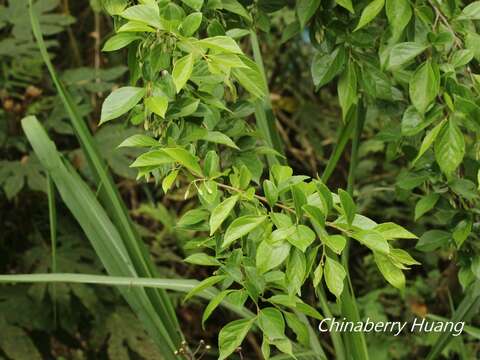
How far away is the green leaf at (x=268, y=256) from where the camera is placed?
73 cm

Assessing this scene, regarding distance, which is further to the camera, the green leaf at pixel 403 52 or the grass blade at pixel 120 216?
the grass blade at pixel 120 216

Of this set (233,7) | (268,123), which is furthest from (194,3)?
(268,123)

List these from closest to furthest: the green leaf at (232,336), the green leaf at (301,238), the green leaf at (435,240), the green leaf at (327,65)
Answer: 1. the green leaf at (301,238)
2. the green leaf at (232,336)
3. the green leaf at (327,65)
4. the green leaf at (435,240)

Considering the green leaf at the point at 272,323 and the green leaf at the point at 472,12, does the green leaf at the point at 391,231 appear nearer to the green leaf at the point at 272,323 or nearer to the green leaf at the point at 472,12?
the green leaf at the point at 272,323

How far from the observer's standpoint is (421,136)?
115 centimetres

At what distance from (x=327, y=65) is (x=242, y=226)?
407 millimetres

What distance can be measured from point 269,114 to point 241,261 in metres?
0.50

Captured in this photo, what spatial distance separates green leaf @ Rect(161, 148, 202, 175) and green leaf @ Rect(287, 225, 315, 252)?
131 mm

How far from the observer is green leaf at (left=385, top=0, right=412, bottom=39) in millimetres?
917

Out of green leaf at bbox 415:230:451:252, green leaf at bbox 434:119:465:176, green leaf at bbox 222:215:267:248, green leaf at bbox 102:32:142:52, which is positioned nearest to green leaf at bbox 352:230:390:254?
green leaf at bbox 222:215:267:248

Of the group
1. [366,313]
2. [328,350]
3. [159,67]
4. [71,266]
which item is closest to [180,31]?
[159,67]

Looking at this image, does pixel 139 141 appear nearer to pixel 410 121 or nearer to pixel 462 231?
pixel 410 121

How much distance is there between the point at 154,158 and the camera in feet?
2.56

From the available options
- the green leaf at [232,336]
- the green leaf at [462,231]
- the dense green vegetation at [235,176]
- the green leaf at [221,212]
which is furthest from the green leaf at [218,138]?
the green leaf at [462,231]
